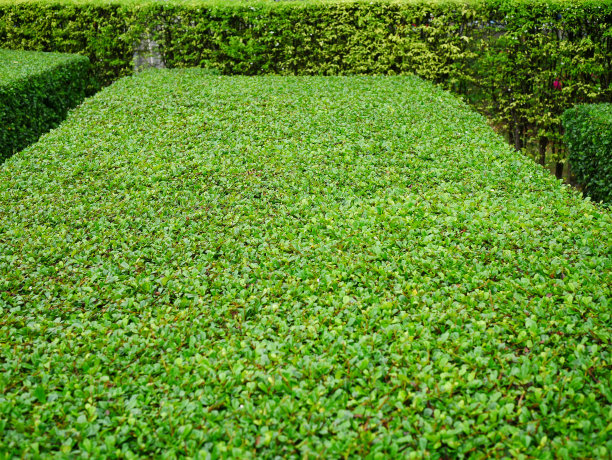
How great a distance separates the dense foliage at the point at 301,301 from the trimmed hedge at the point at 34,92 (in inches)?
110

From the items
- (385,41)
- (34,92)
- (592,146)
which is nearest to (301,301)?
(592,146)

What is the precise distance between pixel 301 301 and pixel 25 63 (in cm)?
903

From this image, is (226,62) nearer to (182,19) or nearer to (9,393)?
(182,19)

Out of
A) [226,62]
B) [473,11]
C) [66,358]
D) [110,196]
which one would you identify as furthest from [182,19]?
[66,358]

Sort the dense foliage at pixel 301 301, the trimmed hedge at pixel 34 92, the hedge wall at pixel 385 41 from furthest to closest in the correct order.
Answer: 1. the hedge wall at pixel 385 41
2. the trimmed hedge at pixel 34 92
3. the dense foliage at pixel 301 301

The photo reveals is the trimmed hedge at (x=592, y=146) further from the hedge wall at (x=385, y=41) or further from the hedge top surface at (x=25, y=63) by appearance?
the hedge top surface at (x=25, y=63)

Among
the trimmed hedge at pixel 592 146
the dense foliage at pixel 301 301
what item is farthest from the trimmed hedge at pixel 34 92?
the trimmed hedge at pixel 592 146

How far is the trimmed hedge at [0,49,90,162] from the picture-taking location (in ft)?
26.5

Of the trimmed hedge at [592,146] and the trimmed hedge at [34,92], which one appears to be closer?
the trimmed hedge at [592,146]

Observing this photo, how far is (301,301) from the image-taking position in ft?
10.5

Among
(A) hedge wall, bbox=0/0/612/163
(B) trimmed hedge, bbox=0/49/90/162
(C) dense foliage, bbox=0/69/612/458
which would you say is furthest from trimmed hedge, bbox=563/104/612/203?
(B) trimmed hedge, bbox=0/49/90/162

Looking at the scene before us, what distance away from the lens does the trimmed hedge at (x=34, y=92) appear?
8062 mm

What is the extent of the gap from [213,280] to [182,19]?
353 inches

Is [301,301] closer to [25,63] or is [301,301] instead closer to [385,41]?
[385,41]
